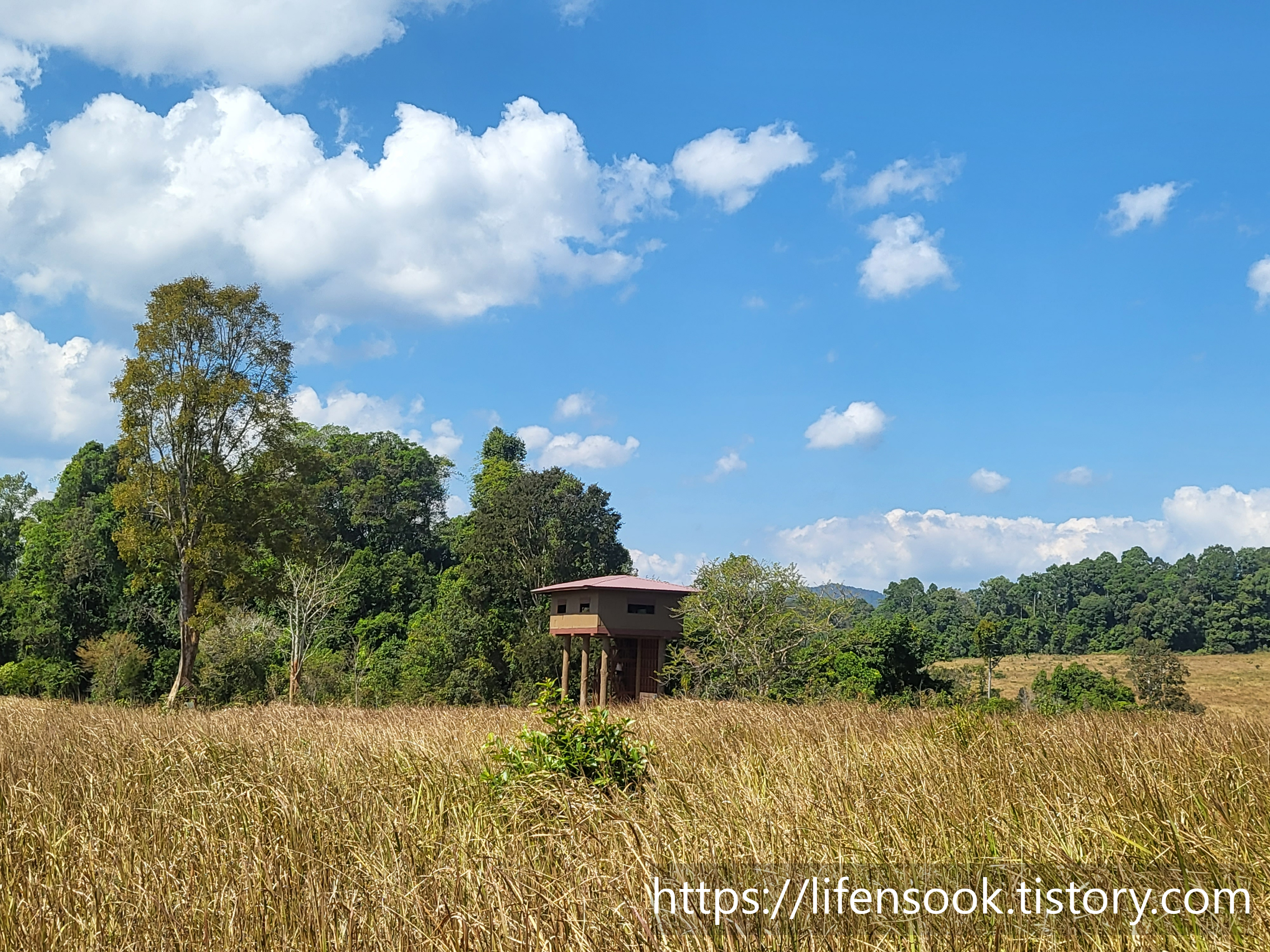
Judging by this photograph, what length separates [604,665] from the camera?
26562 millimetres

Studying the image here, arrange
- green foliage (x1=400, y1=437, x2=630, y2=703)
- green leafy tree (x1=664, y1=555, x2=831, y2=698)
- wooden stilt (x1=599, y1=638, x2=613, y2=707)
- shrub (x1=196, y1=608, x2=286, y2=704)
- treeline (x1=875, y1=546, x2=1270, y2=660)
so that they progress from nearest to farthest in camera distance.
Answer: green leafy tree (x1=664, y1=555, x2=831, y2=698)
wooden stilt (x1=599, y1=638, x2=613, y2=707)
shrub (x1=196, y1=608, x2=286, y2=704)
green foliage (x1=400, y1=437, x2=630, y2=703)
treeline (x1=875, y1=546, x2=1270, y2=660)

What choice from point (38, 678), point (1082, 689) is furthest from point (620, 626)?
point (38, 678)

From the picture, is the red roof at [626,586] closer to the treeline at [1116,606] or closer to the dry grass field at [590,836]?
the dry grass field at [590,836]

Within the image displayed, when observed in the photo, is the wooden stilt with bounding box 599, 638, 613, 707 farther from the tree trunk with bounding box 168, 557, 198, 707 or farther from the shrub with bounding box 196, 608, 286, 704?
the tree trunk with bounding box 168, 557, 198, 707

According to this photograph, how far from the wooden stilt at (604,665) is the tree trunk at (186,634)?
10.9m

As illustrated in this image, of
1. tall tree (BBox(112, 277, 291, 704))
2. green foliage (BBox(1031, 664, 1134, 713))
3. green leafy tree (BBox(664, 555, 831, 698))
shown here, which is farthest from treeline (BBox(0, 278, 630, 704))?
green foliage (BBox(1031, 664, 1134, 713))

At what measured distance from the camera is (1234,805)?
17.6 ft

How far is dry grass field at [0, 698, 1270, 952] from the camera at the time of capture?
143 inches

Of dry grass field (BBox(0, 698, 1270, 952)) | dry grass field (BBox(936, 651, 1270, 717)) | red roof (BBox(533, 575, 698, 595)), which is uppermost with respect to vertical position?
red roof (BBox(533, 575, 698, 595))

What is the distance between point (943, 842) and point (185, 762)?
5.92m

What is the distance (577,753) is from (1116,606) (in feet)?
242

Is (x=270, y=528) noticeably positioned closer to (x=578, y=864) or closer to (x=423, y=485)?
(x=578, y=864)

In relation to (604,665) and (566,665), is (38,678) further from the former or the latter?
(604,665)

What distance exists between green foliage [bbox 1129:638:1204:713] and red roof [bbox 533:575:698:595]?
15328mm
